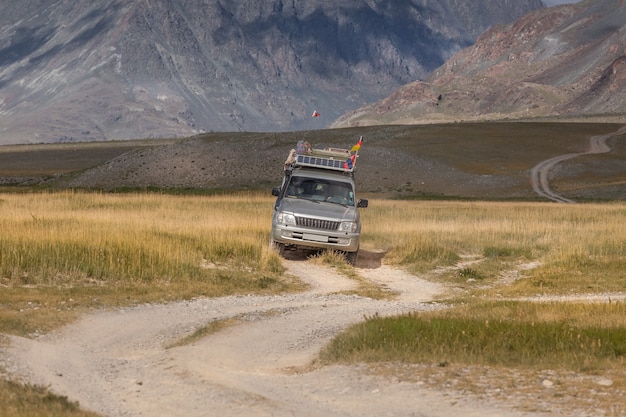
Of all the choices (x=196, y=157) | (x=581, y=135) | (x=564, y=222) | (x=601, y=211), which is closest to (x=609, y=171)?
(x=581, y=135)

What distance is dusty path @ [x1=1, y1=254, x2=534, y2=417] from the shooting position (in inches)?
429

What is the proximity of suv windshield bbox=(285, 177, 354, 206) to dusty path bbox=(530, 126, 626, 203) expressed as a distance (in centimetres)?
4472

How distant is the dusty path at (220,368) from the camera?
10898 millimetres

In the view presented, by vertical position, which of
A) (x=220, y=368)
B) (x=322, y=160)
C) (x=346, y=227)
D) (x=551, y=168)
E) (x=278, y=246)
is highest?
(x=551, y=168)

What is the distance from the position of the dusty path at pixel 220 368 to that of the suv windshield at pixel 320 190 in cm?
836

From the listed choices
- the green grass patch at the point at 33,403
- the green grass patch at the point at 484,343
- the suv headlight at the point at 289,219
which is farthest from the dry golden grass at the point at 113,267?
the green grass patch at the point at 484,343

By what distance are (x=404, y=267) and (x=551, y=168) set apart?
72100mm

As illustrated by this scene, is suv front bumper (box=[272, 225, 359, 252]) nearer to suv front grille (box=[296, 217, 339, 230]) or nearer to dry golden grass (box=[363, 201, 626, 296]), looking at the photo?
suv front grille (box=[296, 217, 339, 230])

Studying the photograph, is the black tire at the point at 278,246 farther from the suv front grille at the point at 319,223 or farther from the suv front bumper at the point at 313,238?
the suv front grille at the point at 319,223

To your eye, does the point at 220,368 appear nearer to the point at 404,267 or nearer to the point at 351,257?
the point at 351,257

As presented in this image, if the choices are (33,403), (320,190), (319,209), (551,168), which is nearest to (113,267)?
(319,209)

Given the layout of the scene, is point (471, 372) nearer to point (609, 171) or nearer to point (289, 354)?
point (289, 354)

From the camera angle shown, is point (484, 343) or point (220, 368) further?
point (484, 343)

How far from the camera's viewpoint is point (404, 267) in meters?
27.2
